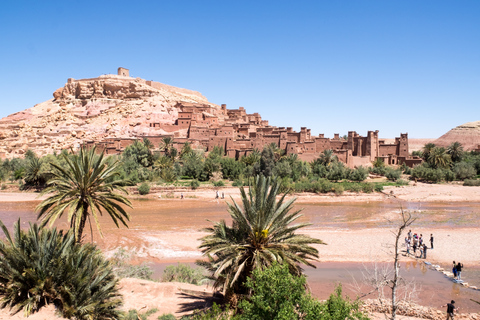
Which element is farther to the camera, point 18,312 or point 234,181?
point 234,181

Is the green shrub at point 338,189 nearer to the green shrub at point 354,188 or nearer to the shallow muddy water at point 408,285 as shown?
the green shrub at point 354,188

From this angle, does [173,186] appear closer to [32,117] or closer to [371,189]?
[371,189]

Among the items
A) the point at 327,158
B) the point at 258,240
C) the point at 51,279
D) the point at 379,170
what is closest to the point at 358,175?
the point at 327,158

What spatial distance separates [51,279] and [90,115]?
56.2 metres

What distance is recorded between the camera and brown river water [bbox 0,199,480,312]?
35.7 feet

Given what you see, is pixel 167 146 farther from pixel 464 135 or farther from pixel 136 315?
pixel 464 135

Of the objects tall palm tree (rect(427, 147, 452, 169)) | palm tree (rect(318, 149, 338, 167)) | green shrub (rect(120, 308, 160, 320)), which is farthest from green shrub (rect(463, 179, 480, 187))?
green shrub (rect(120, 308, 160, 320))

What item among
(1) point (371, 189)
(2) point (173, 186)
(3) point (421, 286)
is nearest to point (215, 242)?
(3) point (421, 286)

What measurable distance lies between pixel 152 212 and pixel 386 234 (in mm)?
15869

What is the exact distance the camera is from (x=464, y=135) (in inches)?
3472

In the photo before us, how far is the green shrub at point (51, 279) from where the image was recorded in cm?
571

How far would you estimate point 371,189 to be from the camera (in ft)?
113

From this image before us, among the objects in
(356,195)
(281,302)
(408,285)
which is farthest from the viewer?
(356,195)

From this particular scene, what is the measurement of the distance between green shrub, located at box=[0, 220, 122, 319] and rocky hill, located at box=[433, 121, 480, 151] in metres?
95.7
